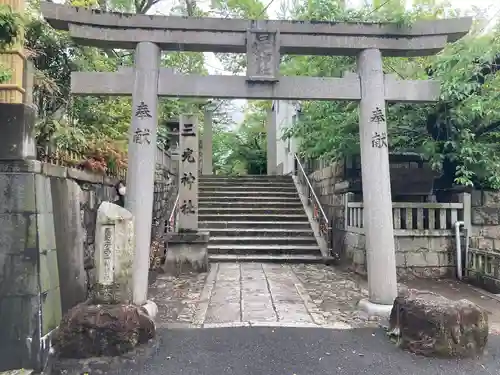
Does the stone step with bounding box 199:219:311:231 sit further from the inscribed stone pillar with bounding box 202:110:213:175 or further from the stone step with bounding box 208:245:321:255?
the inscribed stone pillar with bounding box 202:110:213:175

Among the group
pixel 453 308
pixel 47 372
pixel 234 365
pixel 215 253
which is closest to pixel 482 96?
pixel 453 308

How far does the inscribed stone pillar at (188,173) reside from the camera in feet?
29.9

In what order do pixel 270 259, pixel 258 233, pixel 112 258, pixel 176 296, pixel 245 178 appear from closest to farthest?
pixel 112 258 < pixel 176 296 < pixel 270 259 < pixel 258 233 < pixel 245 178

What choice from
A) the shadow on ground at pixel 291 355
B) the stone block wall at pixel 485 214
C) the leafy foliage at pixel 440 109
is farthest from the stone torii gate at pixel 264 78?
the stone block wall at pixel 485 214

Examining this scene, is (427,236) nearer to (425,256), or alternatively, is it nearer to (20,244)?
(425,256)

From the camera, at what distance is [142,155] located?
5512 mm

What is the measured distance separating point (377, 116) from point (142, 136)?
3.46 meters

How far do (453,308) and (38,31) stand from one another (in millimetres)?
6684

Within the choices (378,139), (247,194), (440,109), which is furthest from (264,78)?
(247,194)

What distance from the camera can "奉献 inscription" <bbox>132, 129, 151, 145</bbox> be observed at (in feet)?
18.1

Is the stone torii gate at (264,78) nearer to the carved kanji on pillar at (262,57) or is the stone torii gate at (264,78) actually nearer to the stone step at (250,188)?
the carved kanji on pillar at (262,57)

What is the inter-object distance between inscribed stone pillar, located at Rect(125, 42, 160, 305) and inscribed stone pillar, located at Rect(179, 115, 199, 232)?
11.5 feet

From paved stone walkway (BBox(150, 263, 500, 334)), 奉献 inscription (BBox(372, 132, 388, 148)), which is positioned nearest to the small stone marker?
paved stone walkway (BBox(150, 263, 500, 334))

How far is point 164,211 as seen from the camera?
1295 centimetres
